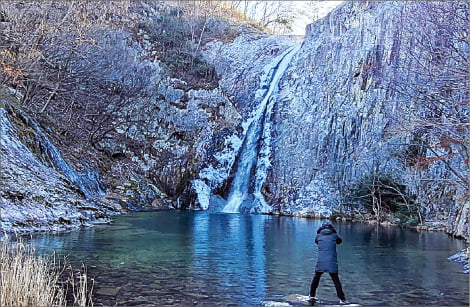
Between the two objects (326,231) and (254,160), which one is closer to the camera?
(326,231)

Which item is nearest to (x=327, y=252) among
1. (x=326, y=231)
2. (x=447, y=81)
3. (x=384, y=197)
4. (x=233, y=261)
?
(x=326, y=231)

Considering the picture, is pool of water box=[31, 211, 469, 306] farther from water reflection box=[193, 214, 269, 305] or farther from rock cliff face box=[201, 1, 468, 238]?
rock cliff face box=[201, 1, 468, 238]

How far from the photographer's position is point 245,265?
10344 mm

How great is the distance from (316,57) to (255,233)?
746 inches

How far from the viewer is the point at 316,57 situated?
1276 inches

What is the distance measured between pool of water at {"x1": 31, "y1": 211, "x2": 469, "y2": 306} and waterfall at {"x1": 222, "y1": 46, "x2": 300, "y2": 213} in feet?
39.0

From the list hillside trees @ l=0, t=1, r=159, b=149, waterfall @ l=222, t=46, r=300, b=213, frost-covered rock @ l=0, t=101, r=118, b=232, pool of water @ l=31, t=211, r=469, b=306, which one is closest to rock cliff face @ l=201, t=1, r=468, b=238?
waterfall @ l=222, t=46, r=300, b=213

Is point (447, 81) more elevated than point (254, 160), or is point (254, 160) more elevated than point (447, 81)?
point (447, 81)

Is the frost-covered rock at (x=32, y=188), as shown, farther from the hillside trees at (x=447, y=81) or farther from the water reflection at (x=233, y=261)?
the hillside trees at (x=447, y=81)

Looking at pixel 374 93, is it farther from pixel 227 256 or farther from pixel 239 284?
pixel 239 284

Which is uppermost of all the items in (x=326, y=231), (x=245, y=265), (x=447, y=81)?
(x=447, y=81)

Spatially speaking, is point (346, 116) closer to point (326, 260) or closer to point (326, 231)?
point (326, 231)

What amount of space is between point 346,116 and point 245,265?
19.4 m

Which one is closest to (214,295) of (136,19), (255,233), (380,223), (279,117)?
(255,233)
